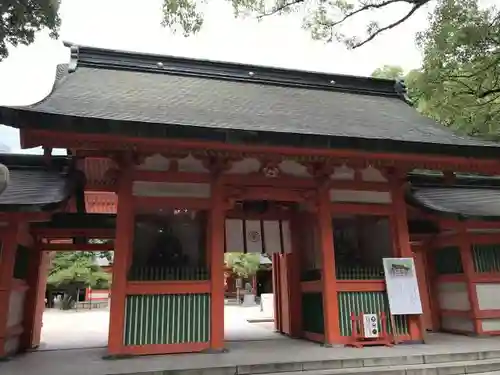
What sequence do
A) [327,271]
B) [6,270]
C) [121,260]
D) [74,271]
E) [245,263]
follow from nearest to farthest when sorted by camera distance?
[6,270] < [121,260] < [327,271] < [74,271] < [245,263]

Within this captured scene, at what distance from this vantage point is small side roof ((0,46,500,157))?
4922 mm

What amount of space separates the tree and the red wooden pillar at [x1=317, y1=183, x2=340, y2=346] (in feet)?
17.4

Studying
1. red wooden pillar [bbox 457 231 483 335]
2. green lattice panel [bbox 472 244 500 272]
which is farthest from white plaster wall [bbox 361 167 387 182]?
green lattice panel [bbox 472 244 500 272]

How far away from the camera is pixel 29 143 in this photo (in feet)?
15.9

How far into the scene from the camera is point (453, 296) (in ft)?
23.8

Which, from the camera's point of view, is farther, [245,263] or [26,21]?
[245,263]

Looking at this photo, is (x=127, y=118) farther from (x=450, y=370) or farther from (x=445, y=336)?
(x=445, y=336)

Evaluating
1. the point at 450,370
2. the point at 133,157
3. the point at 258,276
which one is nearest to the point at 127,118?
the point at 133,157

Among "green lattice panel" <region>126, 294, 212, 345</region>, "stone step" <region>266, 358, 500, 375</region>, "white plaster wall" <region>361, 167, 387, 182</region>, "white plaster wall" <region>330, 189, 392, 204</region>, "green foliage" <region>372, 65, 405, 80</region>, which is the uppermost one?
"green foliage" <region>372, 65, 405, 80</region>

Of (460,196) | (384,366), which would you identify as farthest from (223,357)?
(460,196)

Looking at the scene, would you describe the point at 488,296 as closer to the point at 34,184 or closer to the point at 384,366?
the point at 384,366

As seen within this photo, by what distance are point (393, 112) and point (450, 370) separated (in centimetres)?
530

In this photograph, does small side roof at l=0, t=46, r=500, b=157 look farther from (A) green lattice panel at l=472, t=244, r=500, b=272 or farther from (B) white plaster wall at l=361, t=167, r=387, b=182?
(A) green lattice panel at l=472, t=244, r=500, b=272

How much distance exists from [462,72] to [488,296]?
6.26 m
